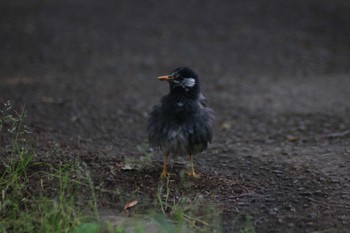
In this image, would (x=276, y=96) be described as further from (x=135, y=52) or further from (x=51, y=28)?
(x=51, y=28)

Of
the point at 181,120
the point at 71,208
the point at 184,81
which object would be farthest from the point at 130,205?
the point at 184,81

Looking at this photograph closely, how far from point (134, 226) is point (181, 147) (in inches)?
46.9

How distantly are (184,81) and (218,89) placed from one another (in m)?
4.24

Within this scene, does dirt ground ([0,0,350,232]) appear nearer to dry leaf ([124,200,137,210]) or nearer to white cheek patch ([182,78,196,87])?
dry leaf ([124,200,137,210])

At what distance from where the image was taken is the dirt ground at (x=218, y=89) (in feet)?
15.5

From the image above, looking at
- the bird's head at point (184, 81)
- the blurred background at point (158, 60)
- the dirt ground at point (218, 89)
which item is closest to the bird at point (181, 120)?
Result: the bird's head at point (184, 81)

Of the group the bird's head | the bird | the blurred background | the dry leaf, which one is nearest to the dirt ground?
the blurred background

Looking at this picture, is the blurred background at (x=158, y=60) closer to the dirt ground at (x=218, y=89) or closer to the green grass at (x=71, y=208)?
the dirt ground at (x=218, y=89)

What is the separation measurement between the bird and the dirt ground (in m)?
0.29

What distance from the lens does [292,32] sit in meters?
12.3

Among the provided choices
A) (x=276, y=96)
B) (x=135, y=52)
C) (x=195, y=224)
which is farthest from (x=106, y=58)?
(x=195, y=224)

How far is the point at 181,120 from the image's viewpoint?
4828mm

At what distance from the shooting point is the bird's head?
16.1ft

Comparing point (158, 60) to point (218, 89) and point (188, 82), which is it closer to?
point (218, 89)
